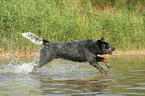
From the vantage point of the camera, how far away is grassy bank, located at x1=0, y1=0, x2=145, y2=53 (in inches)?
634

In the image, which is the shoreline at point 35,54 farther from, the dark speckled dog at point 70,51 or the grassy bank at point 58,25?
the dark speckled dog at point 70,51

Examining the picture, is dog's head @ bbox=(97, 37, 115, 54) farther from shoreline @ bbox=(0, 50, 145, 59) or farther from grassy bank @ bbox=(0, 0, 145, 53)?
grassy bank @ bbox=(0, 0, 145, 53)

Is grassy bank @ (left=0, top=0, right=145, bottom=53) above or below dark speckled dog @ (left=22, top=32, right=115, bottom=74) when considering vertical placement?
above

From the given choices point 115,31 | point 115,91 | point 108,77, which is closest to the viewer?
point 115,91

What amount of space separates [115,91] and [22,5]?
35.9 feet

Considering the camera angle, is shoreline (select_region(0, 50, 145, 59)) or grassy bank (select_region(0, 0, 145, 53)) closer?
shoreline (select_region(0, 50, 145, 59))

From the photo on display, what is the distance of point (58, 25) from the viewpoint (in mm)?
17297

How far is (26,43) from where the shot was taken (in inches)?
641

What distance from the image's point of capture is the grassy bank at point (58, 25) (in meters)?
16.1

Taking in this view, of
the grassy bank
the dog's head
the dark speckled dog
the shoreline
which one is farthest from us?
the grassy bank

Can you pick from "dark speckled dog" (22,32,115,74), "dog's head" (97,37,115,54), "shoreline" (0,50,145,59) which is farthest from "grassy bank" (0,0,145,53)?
"dog's head" (97,37,115,54)

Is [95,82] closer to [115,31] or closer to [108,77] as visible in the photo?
[108,77]

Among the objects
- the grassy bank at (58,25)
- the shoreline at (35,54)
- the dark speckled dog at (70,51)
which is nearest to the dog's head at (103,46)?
the dark speckled dog at (70,51)

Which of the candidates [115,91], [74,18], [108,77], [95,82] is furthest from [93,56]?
[74,18]
